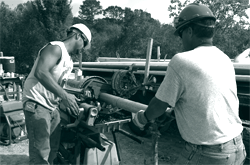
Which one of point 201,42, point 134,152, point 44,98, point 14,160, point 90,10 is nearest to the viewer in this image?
point 201,42

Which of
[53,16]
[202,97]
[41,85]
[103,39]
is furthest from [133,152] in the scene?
[103,39]

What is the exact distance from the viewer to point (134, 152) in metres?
4.79

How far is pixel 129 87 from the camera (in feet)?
11.7

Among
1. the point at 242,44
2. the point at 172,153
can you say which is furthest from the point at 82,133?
the point at 242,44

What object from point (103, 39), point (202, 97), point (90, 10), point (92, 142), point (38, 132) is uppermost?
point (90, 10)

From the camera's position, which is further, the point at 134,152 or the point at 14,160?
the point at 134,152

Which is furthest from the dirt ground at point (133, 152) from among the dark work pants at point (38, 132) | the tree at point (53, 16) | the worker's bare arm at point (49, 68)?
the tree at point (53, 16)

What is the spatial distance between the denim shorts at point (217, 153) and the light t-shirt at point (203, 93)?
0.14ft

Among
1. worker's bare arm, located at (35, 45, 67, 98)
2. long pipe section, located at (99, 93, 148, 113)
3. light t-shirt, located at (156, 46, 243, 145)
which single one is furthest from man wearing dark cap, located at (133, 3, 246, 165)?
worker's bare arm, located at (35, 45, 67, 98)

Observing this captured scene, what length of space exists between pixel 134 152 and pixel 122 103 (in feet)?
6.79

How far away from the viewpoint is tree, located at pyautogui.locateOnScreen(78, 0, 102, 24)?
170ft

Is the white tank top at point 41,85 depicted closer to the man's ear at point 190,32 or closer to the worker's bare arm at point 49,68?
the worker's bare arm at point 49,68

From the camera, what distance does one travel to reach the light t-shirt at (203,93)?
1534 millimetres

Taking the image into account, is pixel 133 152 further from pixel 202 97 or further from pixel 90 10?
pixel 90 10
